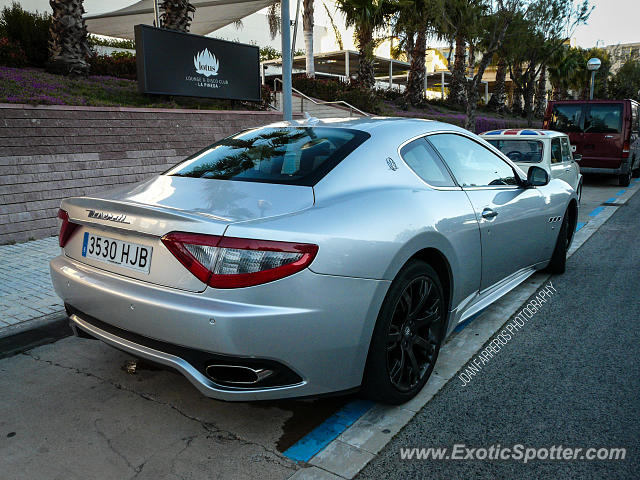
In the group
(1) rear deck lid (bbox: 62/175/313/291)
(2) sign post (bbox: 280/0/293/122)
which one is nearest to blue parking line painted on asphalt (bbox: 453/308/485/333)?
(1) rear deck lid (bbox: 62/175/313/291)

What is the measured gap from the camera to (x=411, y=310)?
285 cm

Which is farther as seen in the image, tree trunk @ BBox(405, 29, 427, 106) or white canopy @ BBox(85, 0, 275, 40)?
tree trunk @ BBox(405, 29, 427, 106)

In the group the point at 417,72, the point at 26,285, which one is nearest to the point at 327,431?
the point at 26,285

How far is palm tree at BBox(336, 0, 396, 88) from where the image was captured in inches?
902

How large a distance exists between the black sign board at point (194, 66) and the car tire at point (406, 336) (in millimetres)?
8992

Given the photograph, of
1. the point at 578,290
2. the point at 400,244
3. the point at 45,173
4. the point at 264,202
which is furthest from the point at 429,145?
the point at 45,173

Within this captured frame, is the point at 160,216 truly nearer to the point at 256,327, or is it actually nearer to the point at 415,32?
the point at 256,327

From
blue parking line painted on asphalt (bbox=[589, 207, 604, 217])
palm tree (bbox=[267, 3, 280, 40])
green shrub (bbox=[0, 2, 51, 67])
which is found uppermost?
palm tree (bbox=[267, 3, 280, 40])

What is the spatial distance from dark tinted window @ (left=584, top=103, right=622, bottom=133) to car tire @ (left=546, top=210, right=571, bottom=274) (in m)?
9.42

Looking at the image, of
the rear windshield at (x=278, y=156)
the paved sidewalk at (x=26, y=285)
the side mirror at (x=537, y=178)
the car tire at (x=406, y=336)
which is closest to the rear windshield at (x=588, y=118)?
the side mirror at (x=537, y=178)

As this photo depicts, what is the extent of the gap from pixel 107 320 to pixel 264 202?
94 cm

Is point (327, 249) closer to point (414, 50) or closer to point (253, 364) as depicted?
point (253, 364)

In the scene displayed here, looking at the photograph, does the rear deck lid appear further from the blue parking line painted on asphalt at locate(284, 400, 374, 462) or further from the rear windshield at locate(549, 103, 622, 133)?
the rear windshield at locate(549, 103, 622, 133)

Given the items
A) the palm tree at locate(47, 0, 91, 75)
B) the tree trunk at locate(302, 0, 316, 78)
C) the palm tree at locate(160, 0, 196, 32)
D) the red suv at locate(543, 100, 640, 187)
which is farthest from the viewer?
the tree trunk at locate(302, 0, 316, 78)
